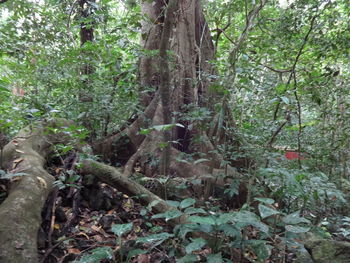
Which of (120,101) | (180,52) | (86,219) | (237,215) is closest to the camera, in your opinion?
(237,215)

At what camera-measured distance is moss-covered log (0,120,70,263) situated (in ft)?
5.39

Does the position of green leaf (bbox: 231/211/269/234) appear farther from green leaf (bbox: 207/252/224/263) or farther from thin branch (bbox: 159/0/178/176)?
thin branch (bbox: 159/0/178/176)

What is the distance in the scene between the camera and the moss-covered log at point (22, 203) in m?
1.64

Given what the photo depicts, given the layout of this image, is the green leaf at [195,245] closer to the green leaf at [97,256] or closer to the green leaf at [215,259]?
the green leaf at [215,259]

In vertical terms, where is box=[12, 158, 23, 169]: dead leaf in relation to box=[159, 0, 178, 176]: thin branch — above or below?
below

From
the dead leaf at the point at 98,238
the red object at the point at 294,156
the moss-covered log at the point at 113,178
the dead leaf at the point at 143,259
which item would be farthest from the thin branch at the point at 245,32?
the dead leaf at the point at 98,238

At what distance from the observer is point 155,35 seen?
535 cm

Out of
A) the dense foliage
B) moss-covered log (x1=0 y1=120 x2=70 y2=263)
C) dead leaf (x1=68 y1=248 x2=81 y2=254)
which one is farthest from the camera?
the dense foliage

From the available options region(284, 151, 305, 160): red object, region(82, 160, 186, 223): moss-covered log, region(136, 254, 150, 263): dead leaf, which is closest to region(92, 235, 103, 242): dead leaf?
region(136, 254, 150, 263): dead leaf

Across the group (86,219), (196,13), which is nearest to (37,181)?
(86,219)

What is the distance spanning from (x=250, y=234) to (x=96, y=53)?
10.9ft

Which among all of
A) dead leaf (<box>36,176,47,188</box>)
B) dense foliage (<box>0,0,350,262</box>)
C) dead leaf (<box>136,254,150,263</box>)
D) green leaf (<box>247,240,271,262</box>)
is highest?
dense foliage (<box>0,0,350,262</box>)

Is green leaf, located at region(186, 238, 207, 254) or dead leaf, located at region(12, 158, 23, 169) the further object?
dead leaf, located at region(12, 158, 23, 169)

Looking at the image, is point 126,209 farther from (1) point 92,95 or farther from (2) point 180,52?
(2) point 180,52
